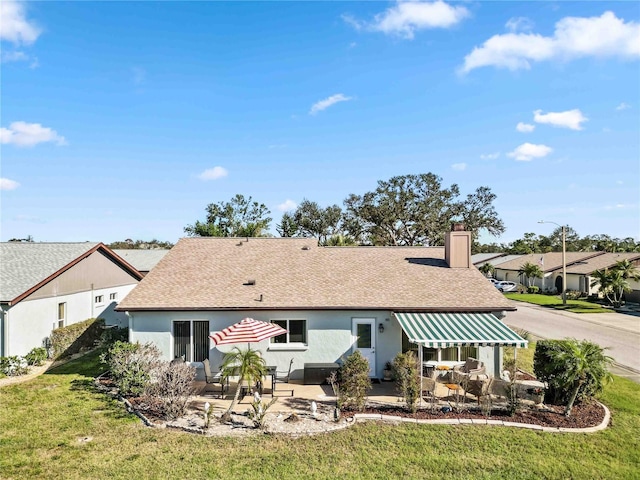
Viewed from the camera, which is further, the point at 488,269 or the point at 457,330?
the point at 488,269

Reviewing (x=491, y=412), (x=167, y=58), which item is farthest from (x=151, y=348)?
(x=167, y=58)

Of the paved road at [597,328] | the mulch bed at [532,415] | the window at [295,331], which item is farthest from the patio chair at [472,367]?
the paved road at [597,328]

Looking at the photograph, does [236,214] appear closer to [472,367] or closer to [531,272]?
[531,272]

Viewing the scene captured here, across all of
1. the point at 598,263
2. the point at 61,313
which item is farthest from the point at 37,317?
the point at 598,263

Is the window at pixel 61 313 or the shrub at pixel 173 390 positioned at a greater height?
the window at pixel 61 313

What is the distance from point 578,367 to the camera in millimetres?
14383

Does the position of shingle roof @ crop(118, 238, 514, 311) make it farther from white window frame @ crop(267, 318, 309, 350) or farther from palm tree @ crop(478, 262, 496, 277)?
palm tree @ crop(478, 262, 496, 277)

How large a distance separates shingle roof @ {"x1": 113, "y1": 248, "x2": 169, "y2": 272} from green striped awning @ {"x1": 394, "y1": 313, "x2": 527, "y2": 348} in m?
40.1

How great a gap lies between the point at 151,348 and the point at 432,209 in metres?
69.6

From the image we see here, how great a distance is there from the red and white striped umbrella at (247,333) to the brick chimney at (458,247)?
1198 centimetres

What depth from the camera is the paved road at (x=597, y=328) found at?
23741 millimetres

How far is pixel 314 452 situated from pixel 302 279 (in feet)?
34.4

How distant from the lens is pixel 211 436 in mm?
12875

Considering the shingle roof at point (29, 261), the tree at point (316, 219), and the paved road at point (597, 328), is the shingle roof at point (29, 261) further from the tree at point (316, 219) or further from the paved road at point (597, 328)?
the tree at point (316, 219)
